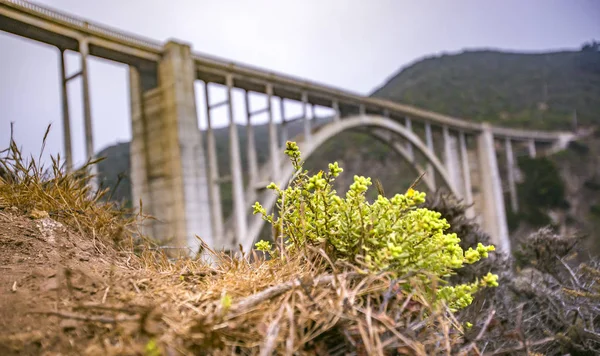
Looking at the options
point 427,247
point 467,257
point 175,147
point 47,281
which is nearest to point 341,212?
point 427,247

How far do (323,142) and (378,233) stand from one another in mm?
14022

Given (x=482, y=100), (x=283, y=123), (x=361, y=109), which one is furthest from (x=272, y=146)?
(x=482, y=100)

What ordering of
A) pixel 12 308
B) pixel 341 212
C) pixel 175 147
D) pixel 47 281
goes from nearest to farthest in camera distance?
pixel 12 308 → pixel 47 281 → pixel 341 212 → pixel 175 147

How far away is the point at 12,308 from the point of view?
111cm

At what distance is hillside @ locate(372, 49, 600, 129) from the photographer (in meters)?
46.2

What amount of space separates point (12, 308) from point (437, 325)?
106 cm

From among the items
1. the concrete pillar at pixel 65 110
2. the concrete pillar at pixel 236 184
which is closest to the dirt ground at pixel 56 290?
the concrete pillar at pixel 65 110

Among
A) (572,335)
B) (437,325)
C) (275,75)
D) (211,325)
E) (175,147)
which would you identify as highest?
(275,75)

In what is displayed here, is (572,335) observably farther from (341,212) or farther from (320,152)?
(320,152)

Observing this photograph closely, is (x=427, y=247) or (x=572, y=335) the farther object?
(x=572, y=335)

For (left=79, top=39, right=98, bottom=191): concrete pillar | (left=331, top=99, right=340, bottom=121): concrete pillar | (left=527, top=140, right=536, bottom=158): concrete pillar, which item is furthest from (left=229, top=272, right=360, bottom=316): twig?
(left=527, top=140, right=536, bottom=158): concrete pillar

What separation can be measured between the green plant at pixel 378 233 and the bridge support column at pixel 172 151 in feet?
31.2

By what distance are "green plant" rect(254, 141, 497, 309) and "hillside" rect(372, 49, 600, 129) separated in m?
42.4

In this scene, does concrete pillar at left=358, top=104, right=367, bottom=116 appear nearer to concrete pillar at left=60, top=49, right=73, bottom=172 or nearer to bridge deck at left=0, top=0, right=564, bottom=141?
bridge deck at left=0, top=0, right=564, bottom=141
